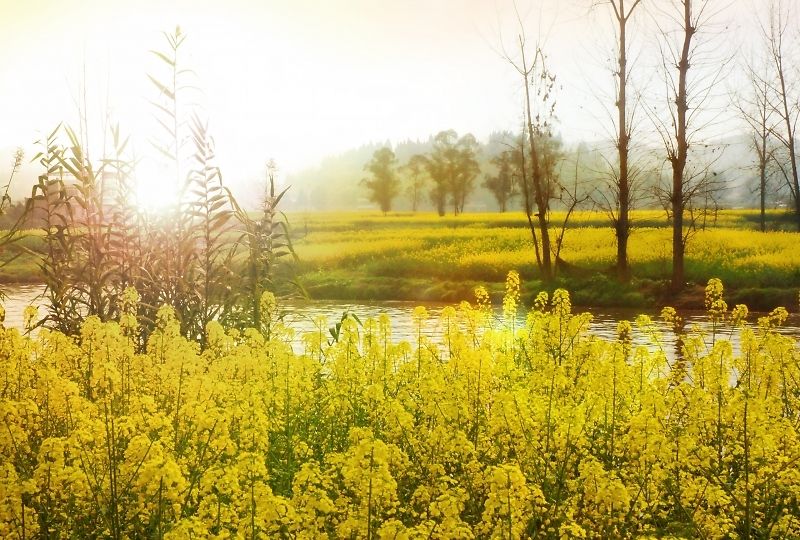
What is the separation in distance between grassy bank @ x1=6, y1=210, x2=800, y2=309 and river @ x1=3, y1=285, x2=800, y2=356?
136 cm

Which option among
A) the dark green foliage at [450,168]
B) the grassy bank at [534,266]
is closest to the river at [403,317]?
the grassy bank at [534,266]

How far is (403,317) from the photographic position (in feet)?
54.0

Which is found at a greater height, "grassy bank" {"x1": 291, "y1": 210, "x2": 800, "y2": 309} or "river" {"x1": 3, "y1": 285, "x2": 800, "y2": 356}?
"grassy bank" {"x1": 291, "y1": 210, "x2": 800, "y2": 309}

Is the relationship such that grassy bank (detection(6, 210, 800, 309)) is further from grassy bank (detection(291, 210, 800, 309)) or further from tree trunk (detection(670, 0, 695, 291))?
tree trunk (detection(670, 0, 695, 291))

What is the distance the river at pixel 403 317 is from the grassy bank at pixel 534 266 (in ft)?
4.46

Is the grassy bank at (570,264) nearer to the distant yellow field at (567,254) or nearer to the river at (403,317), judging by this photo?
the distant yellow field at (567,254)

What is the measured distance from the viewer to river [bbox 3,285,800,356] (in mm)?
12699

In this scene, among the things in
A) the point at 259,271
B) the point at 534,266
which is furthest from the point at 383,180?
the point at 259,271

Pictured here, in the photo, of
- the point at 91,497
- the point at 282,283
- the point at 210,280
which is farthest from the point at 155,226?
the point at 91,497

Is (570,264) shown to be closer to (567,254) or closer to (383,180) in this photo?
(567,254)

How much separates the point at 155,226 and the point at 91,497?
4311 millimetres

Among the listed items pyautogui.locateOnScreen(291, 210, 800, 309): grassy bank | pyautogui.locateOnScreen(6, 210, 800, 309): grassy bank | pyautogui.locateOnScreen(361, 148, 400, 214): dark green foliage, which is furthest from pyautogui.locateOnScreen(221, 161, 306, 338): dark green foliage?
pyautogui.locateOnScreen(361, 148, 400, 214): dark green foliage

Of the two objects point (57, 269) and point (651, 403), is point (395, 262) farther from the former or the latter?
point (651, 403)

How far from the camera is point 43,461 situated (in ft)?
10.9
